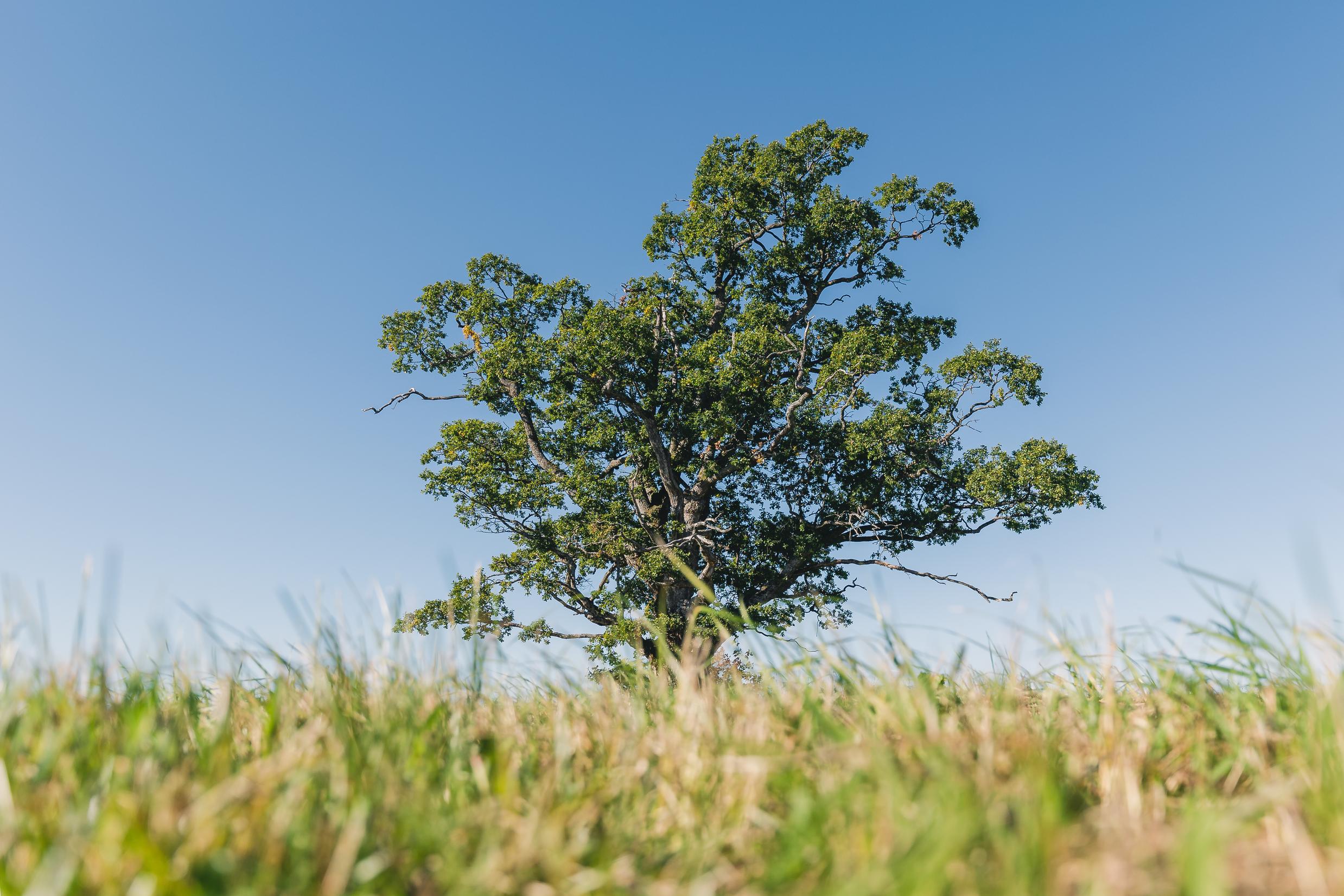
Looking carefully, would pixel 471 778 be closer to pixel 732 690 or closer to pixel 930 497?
pixel 732 690

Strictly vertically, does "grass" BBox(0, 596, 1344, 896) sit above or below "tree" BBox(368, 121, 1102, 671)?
below

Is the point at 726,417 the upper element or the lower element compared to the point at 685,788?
upper

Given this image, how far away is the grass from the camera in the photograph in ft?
4.34

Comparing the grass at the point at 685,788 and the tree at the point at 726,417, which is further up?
the tree at the point at 726,417

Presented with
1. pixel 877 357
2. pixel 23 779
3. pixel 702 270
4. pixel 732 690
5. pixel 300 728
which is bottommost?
pixel 23 779

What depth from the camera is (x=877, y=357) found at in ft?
57.3

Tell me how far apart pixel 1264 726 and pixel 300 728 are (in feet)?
9.01

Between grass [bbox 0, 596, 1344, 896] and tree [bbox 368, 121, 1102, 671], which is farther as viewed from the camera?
tree [bbox 368, 121, 1102, 671]

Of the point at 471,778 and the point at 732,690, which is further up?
the point at 732,690

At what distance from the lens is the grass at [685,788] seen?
1.32 m

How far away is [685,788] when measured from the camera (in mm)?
1985

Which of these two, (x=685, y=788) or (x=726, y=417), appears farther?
(x=726, y=417)

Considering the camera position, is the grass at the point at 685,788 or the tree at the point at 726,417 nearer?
the grass at the point at 685,788

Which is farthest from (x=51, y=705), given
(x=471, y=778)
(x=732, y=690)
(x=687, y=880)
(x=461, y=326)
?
(x=461, y=326)
